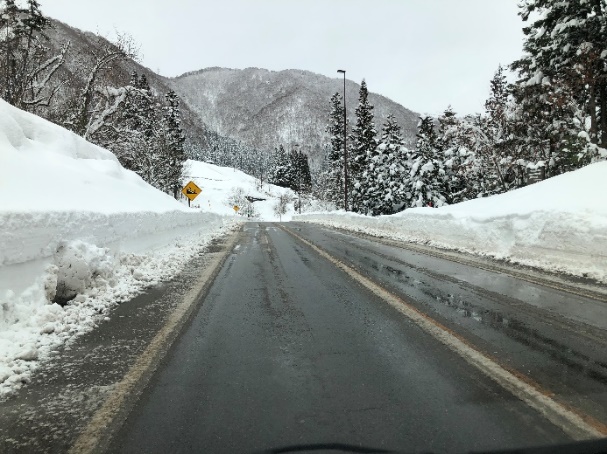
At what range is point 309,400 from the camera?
297 cm

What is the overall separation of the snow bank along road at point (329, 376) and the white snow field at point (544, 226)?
265cm

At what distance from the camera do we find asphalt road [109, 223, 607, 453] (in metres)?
2.51

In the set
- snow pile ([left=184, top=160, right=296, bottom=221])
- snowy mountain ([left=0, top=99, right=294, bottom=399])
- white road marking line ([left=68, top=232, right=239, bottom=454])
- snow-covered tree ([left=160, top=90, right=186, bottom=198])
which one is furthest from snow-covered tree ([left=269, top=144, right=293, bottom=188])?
white road marking line ([left=68, top=232, right=239, bottom=454])

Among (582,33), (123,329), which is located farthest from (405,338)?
(582,33)

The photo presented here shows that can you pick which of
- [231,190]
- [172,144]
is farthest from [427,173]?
[231,190]

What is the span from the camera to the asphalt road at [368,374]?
251 centimetres

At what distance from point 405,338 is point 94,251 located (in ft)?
15.9

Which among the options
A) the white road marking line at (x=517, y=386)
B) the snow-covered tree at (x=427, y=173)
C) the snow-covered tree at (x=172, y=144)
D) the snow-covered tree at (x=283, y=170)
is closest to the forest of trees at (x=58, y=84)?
the snow-covered tree at (x=172, y=144)

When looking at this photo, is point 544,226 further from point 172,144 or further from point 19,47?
point 172,144

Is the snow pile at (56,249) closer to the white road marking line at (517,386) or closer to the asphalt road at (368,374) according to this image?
the asphalt road at (368,374)

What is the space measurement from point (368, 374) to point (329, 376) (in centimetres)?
32

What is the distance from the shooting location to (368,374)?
11.1 feet

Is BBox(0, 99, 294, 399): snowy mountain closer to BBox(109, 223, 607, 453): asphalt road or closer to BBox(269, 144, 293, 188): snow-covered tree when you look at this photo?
BBox(109, 223, 607, 453): asphalt road

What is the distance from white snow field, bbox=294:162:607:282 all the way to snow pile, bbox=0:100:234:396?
8.09 m
